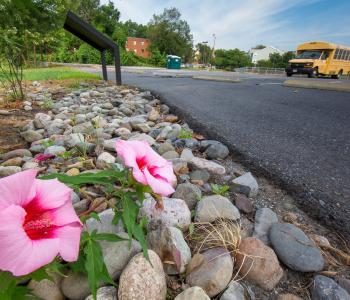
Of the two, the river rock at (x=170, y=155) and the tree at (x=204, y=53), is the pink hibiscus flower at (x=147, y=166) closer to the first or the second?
the river rock at (x=170, y=155)

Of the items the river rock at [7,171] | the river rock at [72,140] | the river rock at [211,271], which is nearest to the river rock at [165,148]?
the river rock at [72,140]

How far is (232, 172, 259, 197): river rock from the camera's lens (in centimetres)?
175

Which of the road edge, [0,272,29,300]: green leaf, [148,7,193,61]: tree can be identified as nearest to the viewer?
[0,272,29,300]: green leaf

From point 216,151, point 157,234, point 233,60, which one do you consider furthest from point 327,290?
point 233,60

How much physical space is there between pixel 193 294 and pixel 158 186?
56 centimetres

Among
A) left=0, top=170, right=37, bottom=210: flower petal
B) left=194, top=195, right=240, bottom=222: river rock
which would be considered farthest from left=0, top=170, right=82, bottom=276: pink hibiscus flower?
left=194, top=195, right=240, bottom=222: river rock

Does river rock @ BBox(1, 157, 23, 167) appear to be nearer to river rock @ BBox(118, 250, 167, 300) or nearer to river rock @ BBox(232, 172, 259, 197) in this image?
river rock @ BBox(118, 250, 167, 300)

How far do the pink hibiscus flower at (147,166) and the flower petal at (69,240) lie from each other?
19 centimetres

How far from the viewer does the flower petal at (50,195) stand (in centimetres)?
61

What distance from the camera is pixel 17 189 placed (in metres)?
0.57

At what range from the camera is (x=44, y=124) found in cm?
313

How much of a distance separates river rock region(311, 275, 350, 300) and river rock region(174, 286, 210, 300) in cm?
49

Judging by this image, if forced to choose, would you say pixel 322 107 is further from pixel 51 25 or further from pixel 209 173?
pixel 51 25

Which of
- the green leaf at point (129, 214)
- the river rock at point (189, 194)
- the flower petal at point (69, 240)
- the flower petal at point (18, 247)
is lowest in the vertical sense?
the river rock at point (189, 194)
